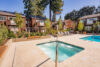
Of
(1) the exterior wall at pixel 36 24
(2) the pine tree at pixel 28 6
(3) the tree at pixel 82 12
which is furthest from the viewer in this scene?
(3) the tree at pixel 82 12

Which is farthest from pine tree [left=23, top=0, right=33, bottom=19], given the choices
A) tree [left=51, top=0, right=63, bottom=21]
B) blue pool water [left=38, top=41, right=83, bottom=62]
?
blue pool water [left=38, top=41, right=83, bottom=62]

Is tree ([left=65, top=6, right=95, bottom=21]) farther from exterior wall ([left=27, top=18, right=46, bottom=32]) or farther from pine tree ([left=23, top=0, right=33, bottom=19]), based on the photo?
exterior wall ([left=27, top=18, right=46, bottom=32])

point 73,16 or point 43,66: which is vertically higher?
point 73,16

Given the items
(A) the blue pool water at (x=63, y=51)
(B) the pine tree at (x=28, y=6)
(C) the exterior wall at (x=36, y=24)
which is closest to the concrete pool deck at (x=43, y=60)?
(A) the blue pool water at (x=63, y=51)

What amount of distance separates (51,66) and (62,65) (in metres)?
0.62

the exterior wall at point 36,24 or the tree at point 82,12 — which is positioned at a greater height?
the tree at point 82,12

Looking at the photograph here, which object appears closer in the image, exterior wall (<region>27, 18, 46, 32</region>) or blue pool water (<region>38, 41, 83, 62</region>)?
blue pool water (<region>38, 41, 83, 62</region>)

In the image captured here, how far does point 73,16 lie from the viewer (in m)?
48.4

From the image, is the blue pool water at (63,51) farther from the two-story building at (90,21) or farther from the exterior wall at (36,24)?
the two-story building at (90,21)

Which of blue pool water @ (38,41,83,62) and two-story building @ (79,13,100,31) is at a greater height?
two-story building @ (79,13,100,31)

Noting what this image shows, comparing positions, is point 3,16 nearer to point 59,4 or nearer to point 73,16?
point 59,4

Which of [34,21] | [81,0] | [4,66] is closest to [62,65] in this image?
[4,66]

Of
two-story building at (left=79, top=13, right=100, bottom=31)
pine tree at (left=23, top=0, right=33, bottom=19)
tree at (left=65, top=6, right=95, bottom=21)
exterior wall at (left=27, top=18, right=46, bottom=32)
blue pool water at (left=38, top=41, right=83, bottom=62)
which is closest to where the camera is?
blue pool water at (left=38, top=41, right=83, bottom=62)

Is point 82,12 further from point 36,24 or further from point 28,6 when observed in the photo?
point 36,24
